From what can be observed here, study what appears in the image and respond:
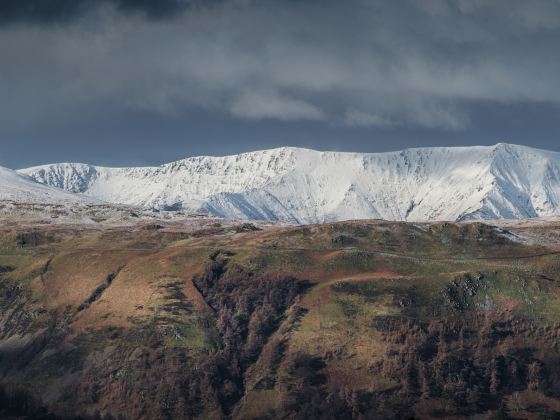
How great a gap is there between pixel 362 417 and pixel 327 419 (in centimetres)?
989

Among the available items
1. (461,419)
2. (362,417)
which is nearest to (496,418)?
(461,419)

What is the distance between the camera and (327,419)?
7859 inches

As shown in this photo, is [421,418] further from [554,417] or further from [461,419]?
[554,417]

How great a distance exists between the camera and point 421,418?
19975 centimetres

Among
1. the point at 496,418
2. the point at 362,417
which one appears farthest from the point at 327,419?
the point at 496,418

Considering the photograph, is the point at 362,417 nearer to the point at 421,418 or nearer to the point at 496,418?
the point at 421,418

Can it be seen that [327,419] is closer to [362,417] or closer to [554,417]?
[362,417]


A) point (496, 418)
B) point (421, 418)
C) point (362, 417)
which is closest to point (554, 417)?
point (496, 418)

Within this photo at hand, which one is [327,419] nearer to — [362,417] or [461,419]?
[362,417]

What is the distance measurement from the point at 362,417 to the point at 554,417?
176ft

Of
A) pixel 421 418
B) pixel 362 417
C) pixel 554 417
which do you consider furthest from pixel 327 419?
pixel 554 417

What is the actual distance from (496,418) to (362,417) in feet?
123

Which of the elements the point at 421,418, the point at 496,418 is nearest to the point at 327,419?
the point at 421,418

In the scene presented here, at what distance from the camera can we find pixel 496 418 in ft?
653
